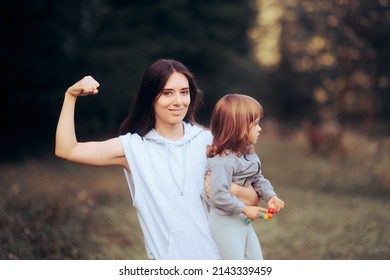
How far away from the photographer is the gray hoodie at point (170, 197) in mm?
2650

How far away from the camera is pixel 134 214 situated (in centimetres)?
886

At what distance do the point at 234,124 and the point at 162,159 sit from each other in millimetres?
391

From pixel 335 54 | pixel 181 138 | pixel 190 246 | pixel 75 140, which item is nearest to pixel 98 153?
pixel 75 140

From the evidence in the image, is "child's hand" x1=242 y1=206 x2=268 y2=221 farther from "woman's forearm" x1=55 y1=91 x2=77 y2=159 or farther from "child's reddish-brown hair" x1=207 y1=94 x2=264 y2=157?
"woman's forearm" x1=55 y1=91 x2=77 y2=159

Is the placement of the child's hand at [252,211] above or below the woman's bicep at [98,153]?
below

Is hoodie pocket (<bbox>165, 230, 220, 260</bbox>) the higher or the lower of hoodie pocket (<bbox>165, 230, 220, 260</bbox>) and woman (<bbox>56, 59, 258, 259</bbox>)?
the lower

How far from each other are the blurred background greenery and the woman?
3.07m

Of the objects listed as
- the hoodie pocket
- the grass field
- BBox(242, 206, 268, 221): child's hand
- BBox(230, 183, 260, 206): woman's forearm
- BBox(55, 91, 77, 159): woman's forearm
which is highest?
BBox(55, 91, 77, 159): woman's forearm

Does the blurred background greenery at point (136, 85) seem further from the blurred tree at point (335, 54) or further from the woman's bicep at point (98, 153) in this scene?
the woman's bicep at point (98, 153)

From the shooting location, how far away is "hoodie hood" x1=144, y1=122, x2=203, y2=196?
8.82 feet

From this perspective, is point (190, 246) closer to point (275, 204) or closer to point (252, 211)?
point (252, 211)

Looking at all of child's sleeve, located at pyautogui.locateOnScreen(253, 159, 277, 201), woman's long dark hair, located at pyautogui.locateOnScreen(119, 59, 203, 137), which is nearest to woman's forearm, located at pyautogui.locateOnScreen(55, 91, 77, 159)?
woman's long dark hair, located at pyautogui.locateOnScreen(119, 59, 203, 137)

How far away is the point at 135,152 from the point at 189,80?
46cm

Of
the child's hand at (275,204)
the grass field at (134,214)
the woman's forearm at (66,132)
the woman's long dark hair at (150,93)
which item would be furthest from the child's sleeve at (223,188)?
the grass field at (134,214)
